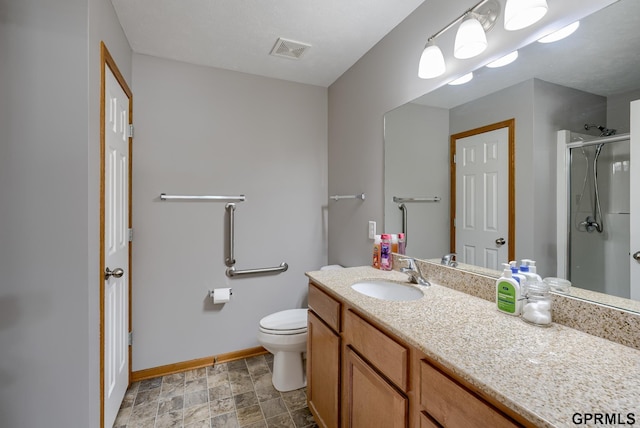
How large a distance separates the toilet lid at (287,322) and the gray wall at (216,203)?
0.40 meters

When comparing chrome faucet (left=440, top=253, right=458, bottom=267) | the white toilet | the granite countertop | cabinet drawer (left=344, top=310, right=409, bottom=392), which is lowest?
the white toilet

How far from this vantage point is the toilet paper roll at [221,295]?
7.19 feet

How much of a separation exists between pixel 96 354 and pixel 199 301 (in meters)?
0.98

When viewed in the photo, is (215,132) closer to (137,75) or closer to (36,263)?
(137,75)

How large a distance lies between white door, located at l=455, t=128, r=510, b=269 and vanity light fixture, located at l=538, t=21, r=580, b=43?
33 cm

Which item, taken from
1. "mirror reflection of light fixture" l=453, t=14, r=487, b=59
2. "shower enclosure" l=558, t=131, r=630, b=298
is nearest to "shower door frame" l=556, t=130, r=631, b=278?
"shower enclosure" l=558, t=131, r=630, b=298

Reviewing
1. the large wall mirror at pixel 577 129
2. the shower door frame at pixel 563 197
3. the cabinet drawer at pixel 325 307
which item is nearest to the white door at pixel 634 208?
the large wall mirror at pixel 577 129

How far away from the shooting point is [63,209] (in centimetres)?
117

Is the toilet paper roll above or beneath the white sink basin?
beneath

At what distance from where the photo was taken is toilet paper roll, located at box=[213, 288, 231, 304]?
86.3 inches

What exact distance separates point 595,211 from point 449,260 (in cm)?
64

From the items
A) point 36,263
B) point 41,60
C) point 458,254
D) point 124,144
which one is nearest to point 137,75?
point 124,144

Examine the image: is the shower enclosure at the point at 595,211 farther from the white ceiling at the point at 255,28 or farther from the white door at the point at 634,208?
the white ceiling at the point at 255,28

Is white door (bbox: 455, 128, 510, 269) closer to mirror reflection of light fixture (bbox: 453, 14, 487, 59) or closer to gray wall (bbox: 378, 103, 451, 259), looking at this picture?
gray wall (bbox: 378, 103, 451, 259)
